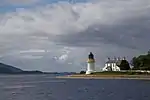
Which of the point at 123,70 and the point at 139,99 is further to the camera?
the point at 123,70

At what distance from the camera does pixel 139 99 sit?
58.6 metres

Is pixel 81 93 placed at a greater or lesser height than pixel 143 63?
lesser

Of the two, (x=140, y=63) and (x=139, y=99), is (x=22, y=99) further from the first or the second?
(x=140, y=63)

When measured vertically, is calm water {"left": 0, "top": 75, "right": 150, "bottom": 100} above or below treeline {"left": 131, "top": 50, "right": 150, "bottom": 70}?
below

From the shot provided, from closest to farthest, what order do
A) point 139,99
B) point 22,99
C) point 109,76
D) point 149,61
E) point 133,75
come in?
point 139,99
point 22,99
point 133,75
point 109,76
point 149,61

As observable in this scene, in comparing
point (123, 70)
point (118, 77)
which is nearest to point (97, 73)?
point (123, 70)

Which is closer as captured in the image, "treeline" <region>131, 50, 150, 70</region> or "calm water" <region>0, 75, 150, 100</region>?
"calm water" <region>0, 75, 150, 100</region>

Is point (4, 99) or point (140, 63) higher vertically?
point (140, 63)

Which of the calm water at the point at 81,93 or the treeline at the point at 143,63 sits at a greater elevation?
the treeline at the point at 143,63

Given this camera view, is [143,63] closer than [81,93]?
No

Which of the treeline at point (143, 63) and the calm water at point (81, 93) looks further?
the treeline at point (143, 63)

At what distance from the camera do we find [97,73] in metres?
196

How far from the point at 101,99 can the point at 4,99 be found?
17.4 metres

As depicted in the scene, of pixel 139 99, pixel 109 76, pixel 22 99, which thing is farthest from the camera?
pixel 109 76
